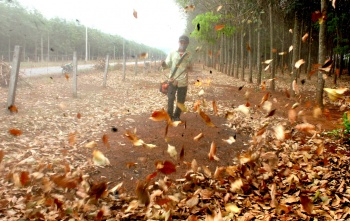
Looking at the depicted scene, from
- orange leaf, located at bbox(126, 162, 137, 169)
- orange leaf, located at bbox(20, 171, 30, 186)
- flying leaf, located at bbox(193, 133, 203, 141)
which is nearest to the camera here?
orange leaf, located at bbox(20, 171, 30, 186)

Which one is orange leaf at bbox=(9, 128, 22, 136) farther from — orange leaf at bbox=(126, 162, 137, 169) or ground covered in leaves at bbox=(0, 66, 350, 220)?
orange leaf at bbox=(126, 162, 137, 169)

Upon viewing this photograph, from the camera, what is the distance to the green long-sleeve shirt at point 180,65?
6.38 metres

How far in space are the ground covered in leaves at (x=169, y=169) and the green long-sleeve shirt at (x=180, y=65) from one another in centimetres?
116

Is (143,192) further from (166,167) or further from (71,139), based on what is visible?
(71,139)

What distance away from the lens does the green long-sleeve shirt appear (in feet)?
20.9

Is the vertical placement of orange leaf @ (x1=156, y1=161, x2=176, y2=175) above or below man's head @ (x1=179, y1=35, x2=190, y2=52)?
below

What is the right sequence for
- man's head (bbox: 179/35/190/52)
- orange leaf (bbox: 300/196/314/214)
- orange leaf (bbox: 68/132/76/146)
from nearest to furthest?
1. orange leaf (bbox: 300/196/314/214)
2. orange leaf (bbox: 68/132/76/146)
3. man's head (bbox: 179/35/190/52)

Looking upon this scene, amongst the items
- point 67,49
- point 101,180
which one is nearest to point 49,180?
point 101,180

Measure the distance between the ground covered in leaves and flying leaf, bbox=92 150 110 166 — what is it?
2 centimetres

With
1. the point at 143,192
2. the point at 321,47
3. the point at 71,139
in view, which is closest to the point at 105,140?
the point at 71,139

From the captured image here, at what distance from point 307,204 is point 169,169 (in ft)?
6.82

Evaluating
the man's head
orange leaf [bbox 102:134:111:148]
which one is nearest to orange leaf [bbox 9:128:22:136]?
orange leaf [bbox 102:134:111:148]

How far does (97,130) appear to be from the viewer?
6.67 metres

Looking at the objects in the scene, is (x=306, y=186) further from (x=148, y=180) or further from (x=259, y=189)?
(x=148, y=180)
